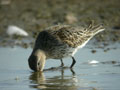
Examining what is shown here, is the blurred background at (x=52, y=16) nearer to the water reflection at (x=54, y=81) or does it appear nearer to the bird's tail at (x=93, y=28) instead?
the bird's tail at (x=93, y=28)

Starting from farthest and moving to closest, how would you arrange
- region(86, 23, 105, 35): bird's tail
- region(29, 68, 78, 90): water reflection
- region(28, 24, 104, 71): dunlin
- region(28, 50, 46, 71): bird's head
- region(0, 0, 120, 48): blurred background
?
region(0, 0, 120, 48): blurred background
region(86, 23, 105, 35): bird's tail
region(28, 24, 104, 71): dunlin
region(28, 50, 46, 71): bird's head
region(29, 68, 78, 90): water reflection

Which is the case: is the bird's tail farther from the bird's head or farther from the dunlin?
the bird's head

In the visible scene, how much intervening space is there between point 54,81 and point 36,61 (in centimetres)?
125

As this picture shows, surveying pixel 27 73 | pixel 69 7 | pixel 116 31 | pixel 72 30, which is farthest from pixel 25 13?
pixel 27 73

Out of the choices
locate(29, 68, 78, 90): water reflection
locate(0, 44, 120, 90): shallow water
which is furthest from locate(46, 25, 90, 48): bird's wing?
locate(29, 68, 78, 90): water reflection

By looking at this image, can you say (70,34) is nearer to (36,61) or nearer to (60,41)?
(60,41)

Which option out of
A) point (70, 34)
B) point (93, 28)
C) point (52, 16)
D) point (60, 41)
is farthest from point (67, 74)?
point (52, 16)

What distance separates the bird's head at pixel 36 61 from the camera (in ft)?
33.4

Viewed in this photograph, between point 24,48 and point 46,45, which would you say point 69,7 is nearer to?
point 24,48

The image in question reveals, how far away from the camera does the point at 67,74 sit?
9984mm

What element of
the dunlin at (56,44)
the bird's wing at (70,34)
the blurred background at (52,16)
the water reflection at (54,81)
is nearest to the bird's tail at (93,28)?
the bird's wing at (70,34)

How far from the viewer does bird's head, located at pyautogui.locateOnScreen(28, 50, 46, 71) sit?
401 inches

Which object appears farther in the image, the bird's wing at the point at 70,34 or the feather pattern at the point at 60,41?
the bird's wing at the point at 70,34

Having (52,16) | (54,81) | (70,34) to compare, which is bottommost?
(54,81)
